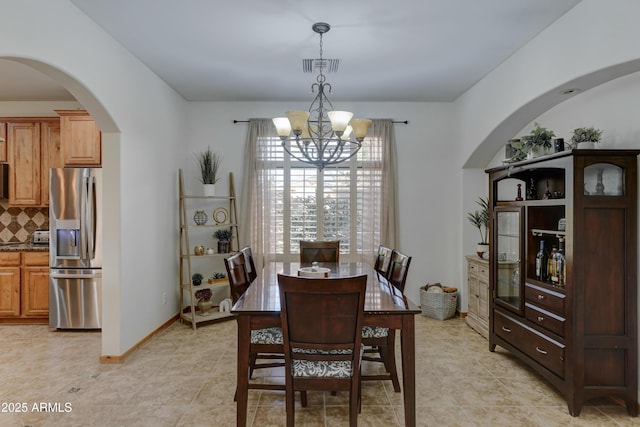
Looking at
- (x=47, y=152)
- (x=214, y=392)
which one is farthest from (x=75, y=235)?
(x=214, y=392)

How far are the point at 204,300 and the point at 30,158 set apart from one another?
9.12 ft

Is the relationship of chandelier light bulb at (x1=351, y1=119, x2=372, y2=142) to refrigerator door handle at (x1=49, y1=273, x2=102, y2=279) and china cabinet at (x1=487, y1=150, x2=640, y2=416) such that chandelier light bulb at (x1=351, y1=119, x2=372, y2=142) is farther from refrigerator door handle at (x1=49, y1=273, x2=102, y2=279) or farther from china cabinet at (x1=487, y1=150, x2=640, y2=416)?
refrigerator door handle at (x1=49, y1=273, x2=102, y2=279)

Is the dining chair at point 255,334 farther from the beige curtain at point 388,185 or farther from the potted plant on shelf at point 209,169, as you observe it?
the beige curtain at point 388,185

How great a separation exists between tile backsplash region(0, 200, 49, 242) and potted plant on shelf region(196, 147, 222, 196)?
211 cm

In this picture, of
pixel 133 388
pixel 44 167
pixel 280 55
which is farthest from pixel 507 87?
pixel 44 167

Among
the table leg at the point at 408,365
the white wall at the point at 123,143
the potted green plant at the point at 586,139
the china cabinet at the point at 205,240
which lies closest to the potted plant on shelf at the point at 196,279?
the china cabinet at the point at 205,240

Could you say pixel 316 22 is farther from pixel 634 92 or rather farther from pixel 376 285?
pixel 634 92

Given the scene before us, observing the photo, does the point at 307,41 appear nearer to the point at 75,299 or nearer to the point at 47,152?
the point at 47,152

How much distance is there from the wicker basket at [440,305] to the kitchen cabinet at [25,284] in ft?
15.4

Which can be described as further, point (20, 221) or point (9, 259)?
point (20, 221)

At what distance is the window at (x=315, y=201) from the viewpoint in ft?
16.4

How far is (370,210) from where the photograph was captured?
5020 millimetres

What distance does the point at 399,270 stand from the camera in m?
2.97

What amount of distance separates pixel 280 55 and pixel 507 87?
229cm
